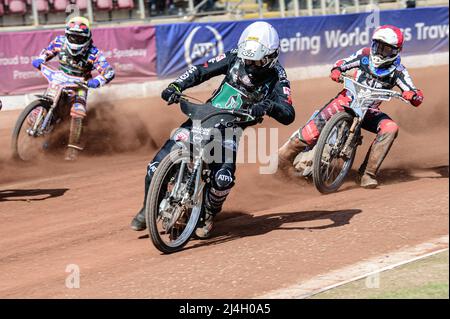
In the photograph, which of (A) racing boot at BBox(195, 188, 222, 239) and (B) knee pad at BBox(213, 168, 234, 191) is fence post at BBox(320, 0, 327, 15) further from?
(B) knee pad at BBox(213, 168, 234, 191)

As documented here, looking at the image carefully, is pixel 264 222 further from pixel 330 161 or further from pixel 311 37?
pixel 311 37

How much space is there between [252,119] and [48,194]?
3565 millimetres

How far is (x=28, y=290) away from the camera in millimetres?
6434

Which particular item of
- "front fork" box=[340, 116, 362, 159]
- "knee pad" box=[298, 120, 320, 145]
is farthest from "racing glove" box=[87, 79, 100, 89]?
"front fork" box=[340, 116, 362, 159]

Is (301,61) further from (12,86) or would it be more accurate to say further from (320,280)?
(320,280)

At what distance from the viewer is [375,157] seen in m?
10.5

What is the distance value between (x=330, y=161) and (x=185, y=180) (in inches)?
123

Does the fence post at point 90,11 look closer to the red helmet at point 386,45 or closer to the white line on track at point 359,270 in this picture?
the red helmet at point 386,45

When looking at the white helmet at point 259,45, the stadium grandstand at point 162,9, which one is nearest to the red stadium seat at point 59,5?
the stadium grandstand at point 162,9

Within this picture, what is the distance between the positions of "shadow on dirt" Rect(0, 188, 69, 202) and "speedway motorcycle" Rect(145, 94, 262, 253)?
104 inches

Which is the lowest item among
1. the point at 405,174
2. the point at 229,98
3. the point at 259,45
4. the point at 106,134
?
the point at 405,174

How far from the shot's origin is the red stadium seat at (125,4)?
20.7 metres

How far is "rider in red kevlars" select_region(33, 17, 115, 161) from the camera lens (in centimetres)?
1161

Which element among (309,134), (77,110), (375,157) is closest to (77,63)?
(77,110)
